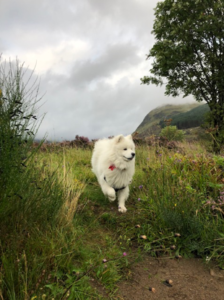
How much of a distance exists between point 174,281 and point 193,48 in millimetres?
18625

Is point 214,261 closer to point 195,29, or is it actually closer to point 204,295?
point 204,295

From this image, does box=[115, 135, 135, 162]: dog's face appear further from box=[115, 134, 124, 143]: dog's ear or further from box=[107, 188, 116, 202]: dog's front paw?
box=[107, 188, 116, 202]: dog's front paw

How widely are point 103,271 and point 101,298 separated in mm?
308

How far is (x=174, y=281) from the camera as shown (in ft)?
8.13

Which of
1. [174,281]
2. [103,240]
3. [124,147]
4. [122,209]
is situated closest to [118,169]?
[124,147]

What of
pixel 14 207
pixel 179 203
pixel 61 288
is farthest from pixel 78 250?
pixel 179 203

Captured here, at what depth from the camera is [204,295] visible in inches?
89.6

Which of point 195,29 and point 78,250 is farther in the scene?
point 195,29

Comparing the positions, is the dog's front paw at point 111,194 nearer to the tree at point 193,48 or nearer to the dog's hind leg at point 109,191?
the dog's hind leg at point 109,191

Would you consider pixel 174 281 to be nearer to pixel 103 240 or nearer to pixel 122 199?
pixel 103 240

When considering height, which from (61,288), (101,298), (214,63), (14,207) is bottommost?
(101,298)

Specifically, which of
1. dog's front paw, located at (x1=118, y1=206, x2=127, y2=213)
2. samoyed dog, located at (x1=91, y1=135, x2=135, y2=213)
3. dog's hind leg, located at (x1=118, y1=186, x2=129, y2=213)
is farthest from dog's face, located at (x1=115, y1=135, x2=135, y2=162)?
dog's front paw, located at (x1=118, y1=206, x2=127, y2=213)

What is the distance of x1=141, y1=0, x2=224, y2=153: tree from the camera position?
16.0m

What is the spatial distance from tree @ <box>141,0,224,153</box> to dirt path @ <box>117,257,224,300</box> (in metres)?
14.3
